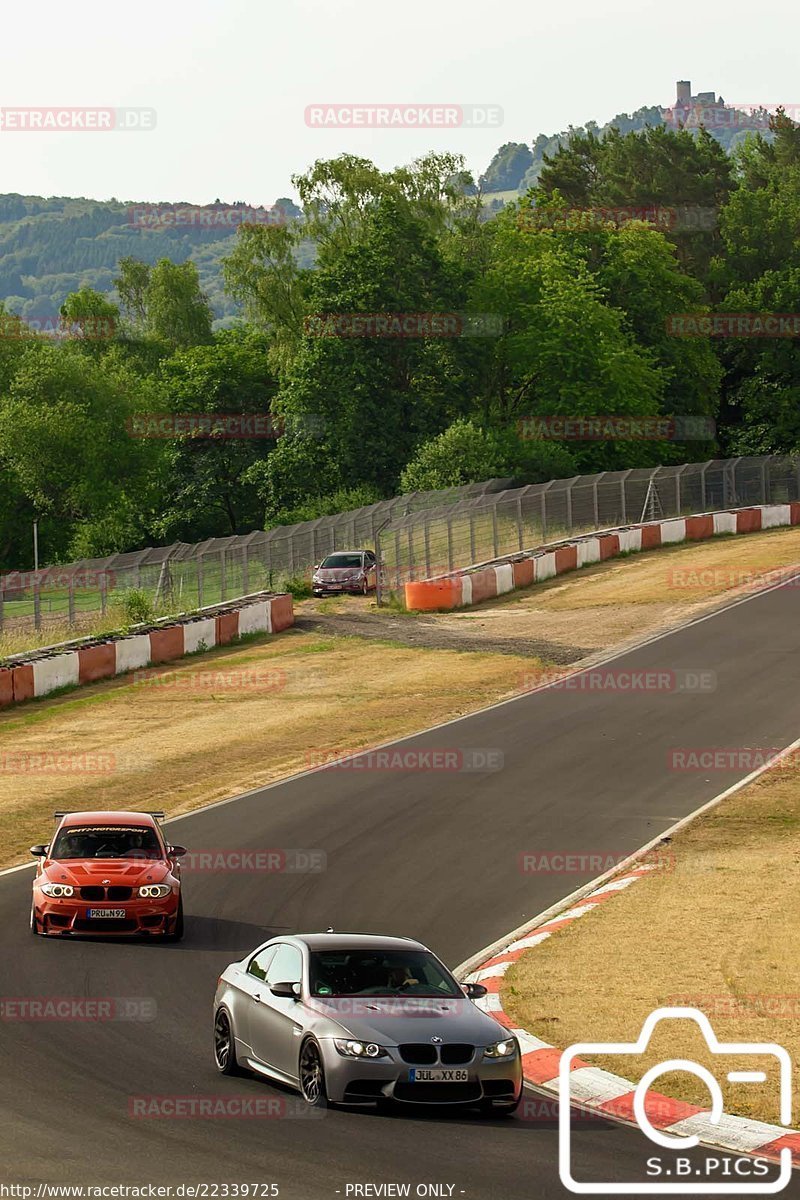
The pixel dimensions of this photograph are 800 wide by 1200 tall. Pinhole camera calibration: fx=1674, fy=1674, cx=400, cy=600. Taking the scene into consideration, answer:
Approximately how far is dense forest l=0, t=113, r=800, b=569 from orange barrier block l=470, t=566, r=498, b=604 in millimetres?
16840

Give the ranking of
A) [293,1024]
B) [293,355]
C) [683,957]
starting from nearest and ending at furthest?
[293,1024]
[683,957]
[293,355]

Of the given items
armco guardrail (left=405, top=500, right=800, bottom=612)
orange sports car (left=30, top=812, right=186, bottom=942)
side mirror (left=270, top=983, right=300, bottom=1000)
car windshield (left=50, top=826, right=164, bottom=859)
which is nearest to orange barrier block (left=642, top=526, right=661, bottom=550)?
armco guardrail (left=405, top=500, right=800, bottom=612)

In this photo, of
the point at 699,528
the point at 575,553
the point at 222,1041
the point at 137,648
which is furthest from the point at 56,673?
the point at 699,528

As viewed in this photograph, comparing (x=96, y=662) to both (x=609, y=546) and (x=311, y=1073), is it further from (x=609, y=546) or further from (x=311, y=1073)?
(x=311, y=1073)

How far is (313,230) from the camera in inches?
3509

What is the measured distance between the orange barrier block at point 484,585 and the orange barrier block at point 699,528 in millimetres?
11936

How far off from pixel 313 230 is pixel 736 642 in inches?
2130

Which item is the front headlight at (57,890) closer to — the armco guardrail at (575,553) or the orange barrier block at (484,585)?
the armco guardrail at (575,553)

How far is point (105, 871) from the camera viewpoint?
62.8 ft

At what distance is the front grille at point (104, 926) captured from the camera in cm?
1884

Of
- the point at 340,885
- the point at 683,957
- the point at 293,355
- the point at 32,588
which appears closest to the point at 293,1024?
the point at 683,957

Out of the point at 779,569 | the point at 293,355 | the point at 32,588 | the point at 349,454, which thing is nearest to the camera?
the point at 32,588

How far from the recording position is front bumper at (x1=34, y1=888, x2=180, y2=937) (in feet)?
61.6

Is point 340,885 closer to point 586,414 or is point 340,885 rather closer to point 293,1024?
point 293,1024
